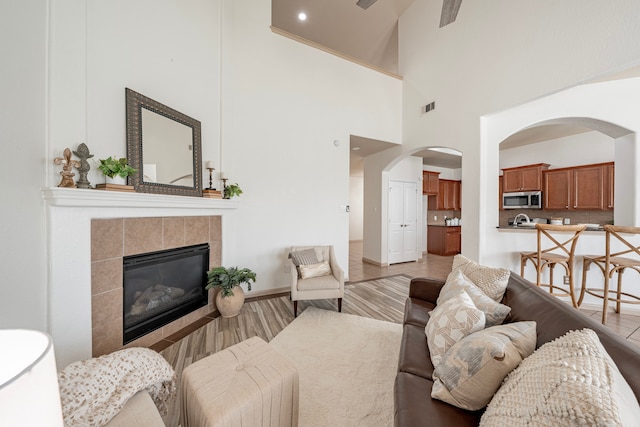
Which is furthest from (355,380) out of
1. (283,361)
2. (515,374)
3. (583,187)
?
(583,187)

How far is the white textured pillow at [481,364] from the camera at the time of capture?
3.10 ft

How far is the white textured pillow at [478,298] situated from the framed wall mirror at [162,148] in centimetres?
272

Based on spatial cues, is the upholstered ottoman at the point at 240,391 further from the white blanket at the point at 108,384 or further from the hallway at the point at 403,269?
the hallway at the point at 403,269

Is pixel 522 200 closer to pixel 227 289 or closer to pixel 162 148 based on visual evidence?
pixel 227 289

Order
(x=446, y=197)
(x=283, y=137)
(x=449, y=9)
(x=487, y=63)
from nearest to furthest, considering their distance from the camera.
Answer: (x=449, y=9)
(x=487, y=63)
(x=283, y=137)
(x=446, y=197)

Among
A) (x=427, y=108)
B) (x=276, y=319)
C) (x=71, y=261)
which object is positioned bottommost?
(x=276, y=319)

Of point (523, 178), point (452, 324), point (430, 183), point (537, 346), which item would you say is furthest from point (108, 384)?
point (523, 178)

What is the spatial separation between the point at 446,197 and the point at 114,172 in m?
7.55

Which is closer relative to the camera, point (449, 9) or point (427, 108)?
point (449, 9)

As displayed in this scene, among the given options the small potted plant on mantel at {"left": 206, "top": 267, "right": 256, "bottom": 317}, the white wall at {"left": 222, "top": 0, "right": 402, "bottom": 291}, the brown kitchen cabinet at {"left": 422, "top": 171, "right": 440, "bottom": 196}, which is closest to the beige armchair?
the small potted plant on mantel at {"left": 206, "top": 267, "right": 256, "bottom": 317}

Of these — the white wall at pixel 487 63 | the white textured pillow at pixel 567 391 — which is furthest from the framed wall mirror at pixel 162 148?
the white wall at pixel 487 63

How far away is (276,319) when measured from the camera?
2.78 m

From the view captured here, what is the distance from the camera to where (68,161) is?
168 centimetres

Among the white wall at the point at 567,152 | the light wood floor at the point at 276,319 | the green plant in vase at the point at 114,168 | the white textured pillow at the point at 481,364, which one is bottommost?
the light wood floor at the point at 276,319
